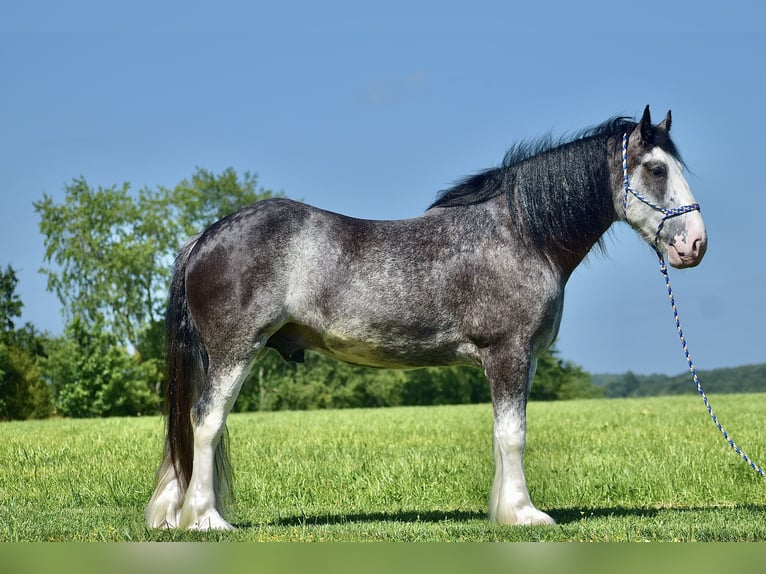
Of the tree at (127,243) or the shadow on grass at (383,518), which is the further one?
the tree at (127,243)

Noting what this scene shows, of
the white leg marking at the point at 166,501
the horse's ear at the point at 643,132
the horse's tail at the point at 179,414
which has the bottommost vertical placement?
the white leg marking at the point at 166,501

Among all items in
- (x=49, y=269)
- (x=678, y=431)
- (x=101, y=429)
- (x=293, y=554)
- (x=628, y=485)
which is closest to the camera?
(x=293, y=554)

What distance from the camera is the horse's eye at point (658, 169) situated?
7.55 m

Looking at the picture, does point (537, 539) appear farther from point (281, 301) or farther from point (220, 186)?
point (220, 186)

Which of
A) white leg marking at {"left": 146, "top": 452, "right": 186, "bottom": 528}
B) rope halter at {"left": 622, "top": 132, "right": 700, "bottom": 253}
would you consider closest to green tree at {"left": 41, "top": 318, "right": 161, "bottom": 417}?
white leg marking at {"left": 146, "top": 452, "right": 186, "bottom": 528}

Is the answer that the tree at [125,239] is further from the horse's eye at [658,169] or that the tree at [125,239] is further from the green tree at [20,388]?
the horse's eye at [658,169]

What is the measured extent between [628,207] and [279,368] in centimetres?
4450

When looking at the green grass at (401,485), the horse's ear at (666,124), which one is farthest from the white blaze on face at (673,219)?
the green grass at (401,485)

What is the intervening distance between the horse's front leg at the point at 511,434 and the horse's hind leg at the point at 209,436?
2127 mm

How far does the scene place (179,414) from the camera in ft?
24.9

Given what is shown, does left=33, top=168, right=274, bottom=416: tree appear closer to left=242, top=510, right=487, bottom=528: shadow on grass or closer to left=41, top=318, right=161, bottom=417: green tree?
left=41, top=318, right=161, bottom=417: green tree

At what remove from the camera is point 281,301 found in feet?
23.8

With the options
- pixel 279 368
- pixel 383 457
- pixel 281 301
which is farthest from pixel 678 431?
pixel 279 368

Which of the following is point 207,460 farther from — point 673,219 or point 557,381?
point 557,381
